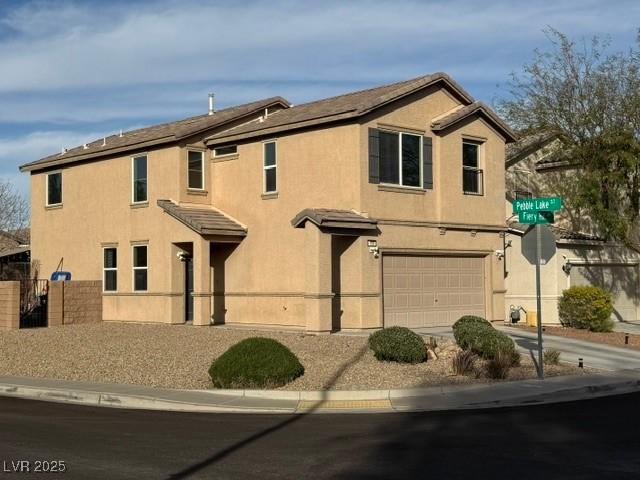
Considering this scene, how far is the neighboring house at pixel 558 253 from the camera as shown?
27.5 m

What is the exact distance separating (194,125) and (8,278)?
1321cm

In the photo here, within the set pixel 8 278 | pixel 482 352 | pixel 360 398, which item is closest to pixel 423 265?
pixel 482 352

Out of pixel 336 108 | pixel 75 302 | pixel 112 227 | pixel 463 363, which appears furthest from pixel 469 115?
pixel 75 302

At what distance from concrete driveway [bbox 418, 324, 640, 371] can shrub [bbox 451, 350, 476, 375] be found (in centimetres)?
350

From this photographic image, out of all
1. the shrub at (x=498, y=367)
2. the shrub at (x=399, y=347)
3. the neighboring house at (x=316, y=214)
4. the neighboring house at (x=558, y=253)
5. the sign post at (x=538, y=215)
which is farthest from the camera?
the neighboring house at (x=558, y=253)

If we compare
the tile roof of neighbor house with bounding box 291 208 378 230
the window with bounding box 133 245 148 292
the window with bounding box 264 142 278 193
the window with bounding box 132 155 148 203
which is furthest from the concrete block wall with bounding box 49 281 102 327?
the tile roof of neighbor house with bounding box 291 208 378 230

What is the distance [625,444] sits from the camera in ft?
32.9

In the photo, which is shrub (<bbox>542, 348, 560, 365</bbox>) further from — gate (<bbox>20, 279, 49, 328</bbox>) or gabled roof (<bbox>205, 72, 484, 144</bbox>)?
gate (<bbox>20, 279, 49, 328</bbox>)

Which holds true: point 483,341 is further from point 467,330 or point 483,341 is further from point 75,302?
point 75,302

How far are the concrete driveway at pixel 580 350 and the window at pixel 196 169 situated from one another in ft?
27.6

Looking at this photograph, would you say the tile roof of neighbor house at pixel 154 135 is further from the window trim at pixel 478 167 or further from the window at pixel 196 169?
the window trim at pixel 478 167

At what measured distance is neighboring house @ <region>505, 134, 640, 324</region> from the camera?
27516 mm

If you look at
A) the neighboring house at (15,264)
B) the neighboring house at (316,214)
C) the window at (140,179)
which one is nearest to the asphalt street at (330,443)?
the neighboring house at (316,214)

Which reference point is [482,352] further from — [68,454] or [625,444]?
[68,454]
